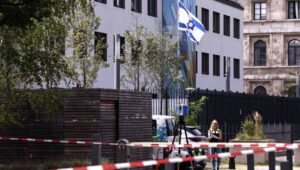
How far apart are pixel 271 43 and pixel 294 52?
2.64 meters

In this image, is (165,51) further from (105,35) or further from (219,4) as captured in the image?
(219,4)

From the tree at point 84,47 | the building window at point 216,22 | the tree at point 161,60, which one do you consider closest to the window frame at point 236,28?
the building window at point 216,22

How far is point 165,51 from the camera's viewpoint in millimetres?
43969

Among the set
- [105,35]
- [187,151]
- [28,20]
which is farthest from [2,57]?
[105,35]

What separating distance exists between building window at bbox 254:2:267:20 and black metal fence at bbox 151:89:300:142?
4401 centimetres

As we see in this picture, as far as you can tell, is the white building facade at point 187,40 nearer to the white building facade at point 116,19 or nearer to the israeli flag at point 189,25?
the white building facade at point 116,19

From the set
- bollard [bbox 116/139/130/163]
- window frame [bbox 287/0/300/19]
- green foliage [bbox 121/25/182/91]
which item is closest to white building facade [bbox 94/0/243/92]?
green foliage [bbox 121/25/182/91]

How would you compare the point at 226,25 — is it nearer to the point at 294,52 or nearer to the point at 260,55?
the point at 294,52

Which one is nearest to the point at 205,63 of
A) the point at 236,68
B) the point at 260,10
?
the point at 236,68

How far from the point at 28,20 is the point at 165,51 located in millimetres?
23550

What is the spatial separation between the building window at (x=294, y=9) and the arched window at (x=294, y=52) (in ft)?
8.83

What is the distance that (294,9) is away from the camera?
9894 cm

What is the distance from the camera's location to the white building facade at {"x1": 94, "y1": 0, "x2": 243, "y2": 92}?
50625 mm

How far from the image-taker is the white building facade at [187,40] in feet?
166
